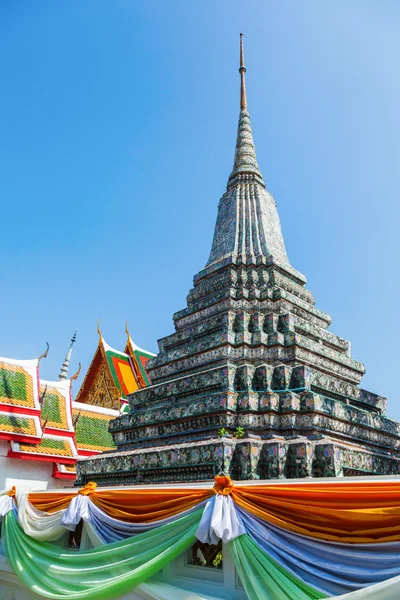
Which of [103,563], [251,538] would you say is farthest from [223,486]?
[103,563]

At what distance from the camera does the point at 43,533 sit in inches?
190

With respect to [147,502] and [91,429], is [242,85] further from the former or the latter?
[147,502]

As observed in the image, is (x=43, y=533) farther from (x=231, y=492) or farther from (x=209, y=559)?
(x=231, y=492)

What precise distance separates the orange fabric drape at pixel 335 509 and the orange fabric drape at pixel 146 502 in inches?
22.3

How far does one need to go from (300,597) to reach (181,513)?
1176mm

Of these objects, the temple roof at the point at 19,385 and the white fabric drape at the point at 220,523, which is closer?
the white fabric drape at the point at 220,523

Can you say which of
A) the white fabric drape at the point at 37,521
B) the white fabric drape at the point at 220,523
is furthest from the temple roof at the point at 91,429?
the white fabric drape at the point at 220,523

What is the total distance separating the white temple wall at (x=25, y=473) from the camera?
10883 mm

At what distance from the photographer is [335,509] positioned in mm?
2553

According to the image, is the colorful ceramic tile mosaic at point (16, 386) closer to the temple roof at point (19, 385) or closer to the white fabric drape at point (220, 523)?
the temple roof at point (19, 385)

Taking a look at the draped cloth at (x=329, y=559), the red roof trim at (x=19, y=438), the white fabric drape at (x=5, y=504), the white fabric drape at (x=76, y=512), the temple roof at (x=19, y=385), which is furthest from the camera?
the temple roof at (x=19, y=385)

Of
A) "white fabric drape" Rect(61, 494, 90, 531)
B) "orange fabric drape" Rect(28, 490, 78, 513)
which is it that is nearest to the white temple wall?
"orange fabric drape" Rect(28, 490, 78, 513)

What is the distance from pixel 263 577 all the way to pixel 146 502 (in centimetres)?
139

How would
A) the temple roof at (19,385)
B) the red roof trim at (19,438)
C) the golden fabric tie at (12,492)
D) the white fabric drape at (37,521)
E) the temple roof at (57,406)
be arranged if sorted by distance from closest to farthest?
the white fabric drape at (37,521), the golden fabric tie at (12,492), the red roof trim at (19,438), the temple roof at (19,385), the temple roof at (57,406)
